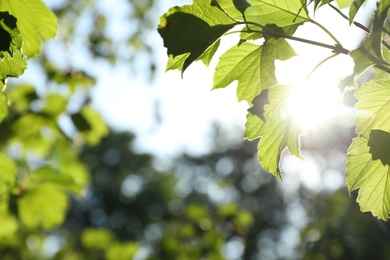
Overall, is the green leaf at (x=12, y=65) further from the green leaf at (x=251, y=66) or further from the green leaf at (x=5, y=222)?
the green leaf at (x=5, y=222)

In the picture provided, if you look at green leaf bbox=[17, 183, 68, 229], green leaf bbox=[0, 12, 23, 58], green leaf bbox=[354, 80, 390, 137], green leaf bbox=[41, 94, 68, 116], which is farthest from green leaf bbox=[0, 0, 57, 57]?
green leaf bbox=[41, 94, 68, 116]

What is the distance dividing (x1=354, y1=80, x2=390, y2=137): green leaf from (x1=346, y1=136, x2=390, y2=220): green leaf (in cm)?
3

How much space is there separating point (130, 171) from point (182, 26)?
95.5 ft

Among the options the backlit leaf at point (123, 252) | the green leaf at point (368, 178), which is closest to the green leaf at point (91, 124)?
the backlit leaf at point (123, 252)

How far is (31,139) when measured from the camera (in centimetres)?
281

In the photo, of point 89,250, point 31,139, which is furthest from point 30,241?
point 31,139

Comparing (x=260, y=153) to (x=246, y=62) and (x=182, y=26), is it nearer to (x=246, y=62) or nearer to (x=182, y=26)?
(x=246, y=62)

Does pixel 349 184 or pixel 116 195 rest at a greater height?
pixel 349 184

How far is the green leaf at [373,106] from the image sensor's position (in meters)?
0.94

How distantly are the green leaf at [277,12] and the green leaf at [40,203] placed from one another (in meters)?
1.73

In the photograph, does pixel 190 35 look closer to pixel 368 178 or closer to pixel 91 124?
pixel 368 178

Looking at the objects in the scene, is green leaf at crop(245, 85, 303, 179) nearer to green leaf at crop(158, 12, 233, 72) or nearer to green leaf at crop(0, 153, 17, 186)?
green leaf at crop(158, 12, 233, 72)

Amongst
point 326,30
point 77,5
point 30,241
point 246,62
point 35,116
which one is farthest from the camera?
point 30,241

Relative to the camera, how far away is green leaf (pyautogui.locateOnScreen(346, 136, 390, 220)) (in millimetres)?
970
